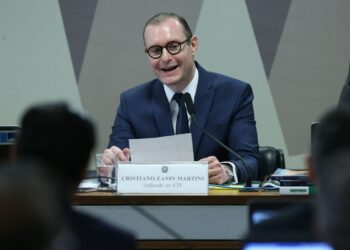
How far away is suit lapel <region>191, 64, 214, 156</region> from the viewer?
415 cm

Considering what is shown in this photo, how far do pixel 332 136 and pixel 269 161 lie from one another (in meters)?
3.20

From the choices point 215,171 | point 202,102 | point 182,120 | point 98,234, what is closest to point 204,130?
point 215,171

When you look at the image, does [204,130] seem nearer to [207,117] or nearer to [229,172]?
[229,172]

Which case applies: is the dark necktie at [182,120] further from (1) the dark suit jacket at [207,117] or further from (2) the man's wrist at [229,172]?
(2) the man's wrist at [229,172]

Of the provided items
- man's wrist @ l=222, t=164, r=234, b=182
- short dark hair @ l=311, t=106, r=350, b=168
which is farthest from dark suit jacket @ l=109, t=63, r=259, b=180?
short dark hair @ l=311, t=106, r=350, b=168

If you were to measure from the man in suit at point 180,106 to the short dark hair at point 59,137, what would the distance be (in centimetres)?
262

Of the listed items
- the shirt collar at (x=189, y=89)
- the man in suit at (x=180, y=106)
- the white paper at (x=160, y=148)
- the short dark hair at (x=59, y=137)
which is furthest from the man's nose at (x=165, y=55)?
the short dark hair at (x=59, y=137)

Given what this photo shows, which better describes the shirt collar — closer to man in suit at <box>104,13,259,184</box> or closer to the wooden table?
man in suit at <box>104,13,259,184</box>

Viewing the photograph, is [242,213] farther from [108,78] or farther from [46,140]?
[108,78]

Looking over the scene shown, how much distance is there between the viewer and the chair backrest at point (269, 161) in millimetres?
4309

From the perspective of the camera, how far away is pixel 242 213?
10.6ft

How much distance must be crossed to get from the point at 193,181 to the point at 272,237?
2070mm

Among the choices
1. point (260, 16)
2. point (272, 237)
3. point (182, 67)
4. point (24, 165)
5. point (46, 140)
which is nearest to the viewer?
point (24, 165)

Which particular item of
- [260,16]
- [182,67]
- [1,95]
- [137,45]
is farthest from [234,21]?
[1,95]
